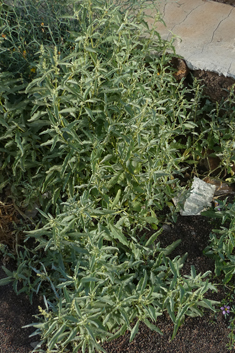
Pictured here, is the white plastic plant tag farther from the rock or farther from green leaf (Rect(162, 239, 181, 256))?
the rock

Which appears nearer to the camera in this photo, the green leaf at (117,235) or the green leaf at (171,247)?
the green leaf at (117,235)

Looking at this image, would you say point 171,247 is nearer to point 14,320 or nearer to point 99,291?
point 99,291

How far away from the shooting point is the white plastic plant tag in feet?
10.8

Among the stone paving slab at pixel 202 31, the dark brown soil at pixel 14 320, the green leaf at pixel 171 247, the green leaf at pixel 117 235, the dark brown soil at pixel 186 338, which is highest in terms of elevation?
the stone paving slab at pixel 202 31

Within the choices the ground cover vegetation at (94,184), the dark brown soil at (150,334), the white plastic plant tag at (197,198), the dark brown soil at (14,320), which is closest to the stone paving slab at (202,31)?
the ground cover vegetation at (94,184)

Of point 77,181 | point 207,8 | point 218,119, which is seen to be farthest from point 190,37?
point 77,181

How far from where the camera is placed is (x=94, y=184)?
2.76 m

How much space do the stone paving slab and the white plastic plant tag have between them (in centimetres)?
94

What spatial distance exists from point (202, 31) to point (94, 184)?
6.79ft

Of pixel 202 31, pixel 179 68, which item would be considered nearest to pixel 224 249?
pixel 179 68

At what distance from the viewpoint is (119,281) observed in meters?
2.59

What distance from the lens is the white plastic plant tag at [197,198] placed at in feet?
10.8

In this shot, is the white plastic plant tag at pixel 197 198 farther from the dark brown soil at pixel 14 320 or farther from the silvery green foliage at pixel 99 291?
the dark brown soil at pixel 14 320

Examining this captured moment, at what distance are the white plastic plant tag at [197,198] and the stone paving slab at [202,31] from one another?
945 millimetres
